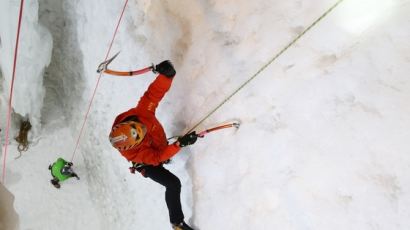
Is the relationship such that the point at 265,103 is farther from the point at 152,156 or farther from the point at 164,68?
the point at 152,156

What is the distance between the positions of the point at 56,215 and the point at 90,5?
2982mm

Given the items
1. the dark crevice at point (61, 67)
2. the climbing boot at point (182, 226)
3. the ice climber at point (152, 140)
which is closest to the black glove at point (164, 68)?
the ice climber at point (152, 140)

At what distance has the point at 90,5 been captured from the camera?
14.7ft

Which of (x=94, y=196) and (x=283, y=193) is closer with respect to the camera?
(x=283, y=193)

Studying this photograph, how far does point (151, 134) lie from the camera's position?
3010mm

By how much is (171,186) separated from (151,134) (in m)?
0.44

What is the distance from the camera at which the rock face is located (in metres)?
5.36

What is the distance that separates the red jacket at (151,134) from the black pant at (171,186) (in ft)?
0.30

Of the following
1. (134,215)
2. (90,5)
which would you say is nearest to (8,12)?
(90,5)

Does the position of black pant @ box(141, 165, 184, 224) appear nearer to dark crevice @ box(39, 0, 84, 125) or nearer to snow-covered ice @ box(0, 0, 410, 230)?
snow-covered ice @ box(0, 0, 410, 230)

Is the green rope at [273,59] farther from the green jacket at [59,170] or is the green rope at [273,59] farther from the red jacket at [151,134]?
the green jacket at [59,170]

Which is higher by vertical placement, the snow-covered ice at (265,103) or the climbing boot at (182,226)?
the snow-covered ice at (265,103)

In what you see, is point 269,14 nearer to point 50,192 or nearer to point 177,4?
point 177,4

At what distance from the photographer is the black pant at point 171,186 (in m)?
3.04
